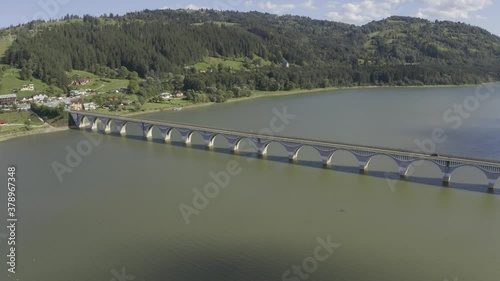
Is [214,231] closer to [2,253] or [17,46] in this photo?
[2,253]

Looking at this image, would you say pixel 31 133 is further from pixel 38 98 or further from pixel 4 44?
pixel 4 44

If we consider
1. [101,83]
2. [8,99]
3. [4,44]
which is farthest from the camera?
[4,44]

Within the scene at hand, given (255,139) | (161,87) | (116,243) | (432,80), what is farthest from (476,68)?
(116,243)

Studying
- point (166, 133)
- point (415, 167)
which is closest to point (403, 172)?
point (415, 167)

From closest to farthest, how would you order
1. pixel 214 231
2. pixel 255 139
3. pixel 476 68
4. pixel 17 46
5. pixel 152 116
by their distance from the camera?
pixel 214 231 < pixel 255 139 < pixel 152 116 < pixel 17 46 < pixel 476 68

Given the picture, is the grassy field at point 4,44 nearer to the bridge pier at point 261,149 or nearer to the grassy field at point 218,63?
the grassy field at point 218,63

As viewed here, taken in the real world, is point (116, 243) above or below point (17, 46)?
below

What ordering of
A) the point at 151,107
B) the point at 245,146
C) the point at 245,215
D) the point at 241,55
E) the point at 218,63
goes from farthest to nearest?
1. the point at 241,55
2. the point at 218,63
3. the point at 151,107
4. the point at 245,146
5. the point at 245,215

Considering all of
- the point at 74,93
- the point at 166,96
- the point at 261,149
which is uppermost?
the point at 74,93
